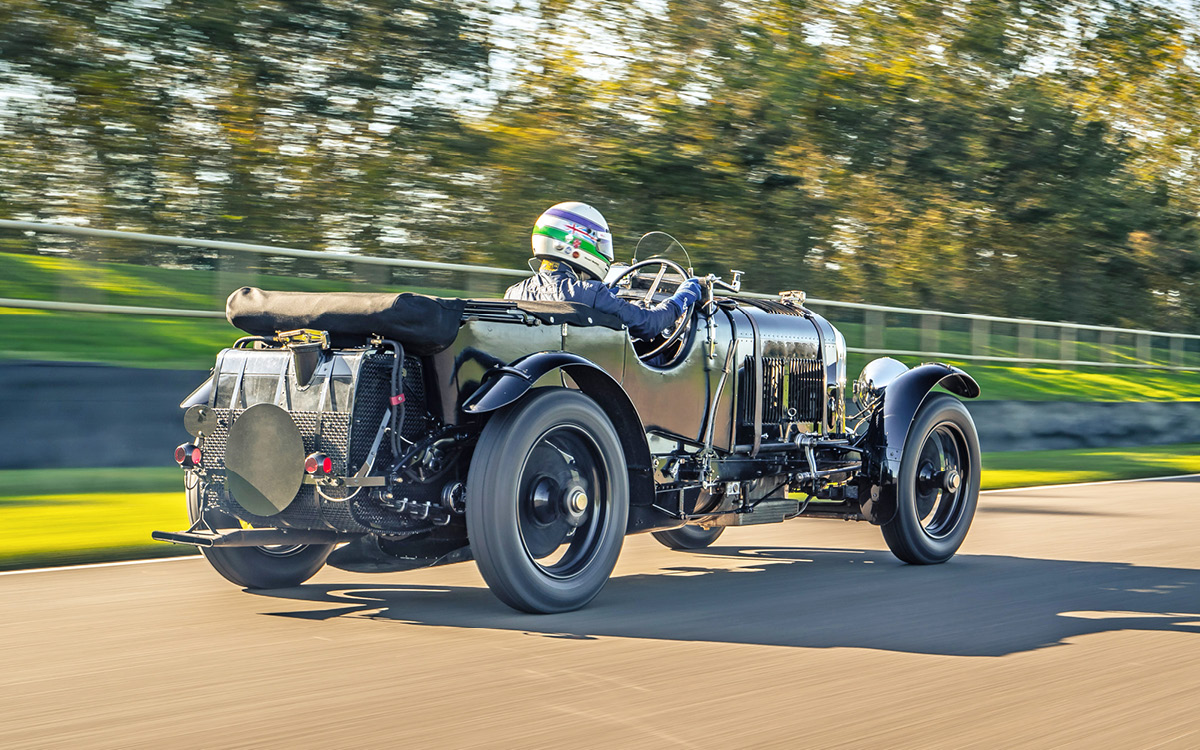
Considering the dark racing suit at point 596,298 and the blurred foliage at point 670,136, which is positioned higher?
the blurred foliage at point 670,136

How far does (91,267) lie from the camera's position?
36.4 feet

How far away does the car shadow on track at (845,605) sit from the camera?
214 inches

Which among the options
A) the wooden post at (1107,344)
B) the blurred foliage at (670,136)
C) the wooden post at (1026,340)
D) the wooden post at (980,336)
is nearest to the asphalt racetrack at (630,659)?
the blurred foliage at (670,136)

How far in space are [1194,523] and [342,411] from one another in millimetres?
7069

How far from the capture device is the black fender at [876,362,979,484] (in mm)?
7566

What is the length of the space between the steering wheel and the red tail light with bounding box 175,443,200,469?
2.21 m

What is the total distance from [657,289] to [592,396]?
1.51 m

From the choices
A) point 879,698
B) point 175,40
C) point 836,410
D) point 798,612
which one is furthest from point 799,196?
point 879,698

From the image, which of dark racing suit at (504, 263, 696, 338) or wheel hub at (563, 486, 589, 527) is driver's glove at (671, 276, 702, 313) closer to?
dark racing suit at (504, 263, 696, 338)

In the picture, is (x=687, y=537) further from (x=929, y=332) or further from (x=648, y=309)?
(x=929, y=332)

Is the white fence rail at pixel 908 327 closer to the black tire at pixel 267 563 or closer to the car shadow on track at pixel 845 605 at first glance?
the car shadow on track at pixel 845 605

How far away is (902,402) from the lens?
25.4 ft

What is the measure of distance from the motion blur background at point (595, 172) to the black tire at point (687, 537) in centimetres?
403

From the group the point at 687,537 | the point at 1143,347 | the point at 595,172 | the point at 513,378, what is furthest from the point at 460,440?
the point at 1143,347
